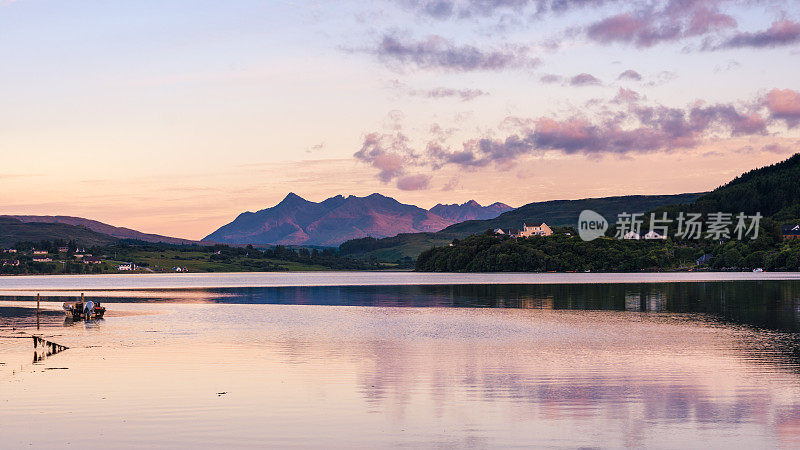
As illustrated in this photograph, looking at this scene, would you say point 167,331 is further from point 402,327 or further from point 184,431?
point 184,431

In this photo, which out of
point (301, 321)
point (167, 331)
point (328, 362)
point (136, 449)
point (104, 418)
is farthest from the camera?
point (301, 321)

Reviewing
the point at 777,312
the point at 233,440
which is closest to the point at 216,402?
the point at 233,440

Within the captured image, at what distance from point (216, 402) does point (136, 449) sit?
7.74 m

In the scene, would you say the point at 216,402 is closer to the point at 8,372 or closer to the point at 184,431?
the point at 184,431

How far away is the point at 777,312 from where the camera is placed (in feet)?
245

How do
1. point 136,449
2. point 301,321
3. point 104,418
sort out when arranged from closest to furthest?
point 136,449, point 104,418, point 301,321

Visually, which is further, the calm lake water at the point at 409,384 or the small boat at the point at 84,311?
the small boat at the point at 84,311

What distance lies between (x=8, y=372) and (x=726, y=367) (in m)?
37.5

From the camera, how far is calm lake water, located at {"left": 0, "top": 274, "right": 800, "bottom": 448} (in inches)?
994

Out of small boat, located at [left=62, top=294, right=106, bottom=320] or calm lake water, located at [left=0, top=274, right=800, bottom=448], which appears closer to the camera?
calm lake water, located at [left=0, top=274, right=800, bottom=448]

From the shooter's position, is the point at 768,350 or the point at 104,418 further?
the point at 768,350

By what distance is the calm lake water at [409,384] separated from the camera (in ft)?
82.8

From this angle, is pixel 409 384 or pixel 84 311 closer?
pixel 409 384

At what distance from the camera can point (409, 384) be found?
115 feet
